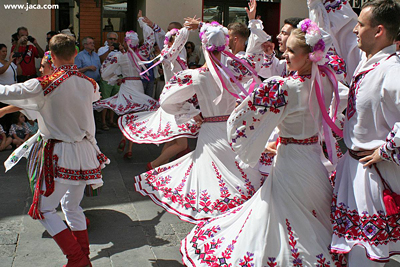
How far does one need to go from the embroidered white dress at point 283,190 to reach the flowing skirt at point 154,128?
232 cm

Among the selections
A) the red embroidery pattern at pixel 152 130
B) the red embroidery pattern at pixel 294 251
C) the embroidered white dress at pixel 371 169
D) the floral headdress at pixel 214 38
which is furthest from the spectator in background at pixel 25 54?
the embroidered white dress at pixel 371 169

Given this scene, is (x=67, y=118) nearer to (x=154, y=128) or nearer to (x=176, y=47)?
(x=154, y=128)

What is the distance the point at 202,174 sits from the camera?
421 centimetres

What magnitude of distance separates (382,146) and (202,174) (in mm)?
1918

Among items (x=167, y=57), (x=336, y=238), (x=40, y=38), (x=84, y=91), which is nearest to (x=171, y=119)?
(x=167, y=57)

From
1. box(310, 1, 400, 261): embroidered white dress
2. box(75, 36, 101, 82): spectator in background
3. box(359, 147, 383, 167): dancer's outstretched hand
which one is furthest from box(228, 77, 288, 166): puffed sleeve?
box(75, 36, 101, 82): spectator in background

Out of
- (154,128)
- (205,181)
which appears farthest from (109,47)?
(205,181)

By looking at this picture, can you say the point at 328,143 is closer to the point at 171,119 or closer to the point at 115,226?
the point at 115,226

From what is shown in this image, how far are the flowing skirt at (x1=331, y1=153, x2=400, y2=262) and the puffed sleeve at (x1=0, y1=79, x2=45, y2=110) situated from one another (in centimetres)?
199

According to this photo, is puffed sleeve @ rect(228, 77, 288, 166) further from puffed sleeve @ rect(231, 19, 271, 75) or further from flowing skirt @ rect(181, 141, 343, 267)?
puffed sleeve @ rect(231, 19, 271, 75)

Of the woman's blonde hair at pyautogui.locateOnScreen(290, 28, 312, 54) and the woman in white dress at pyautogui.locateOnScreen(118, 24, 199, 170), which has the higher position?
the woman's blonde hair at pyautogui.locateOnScreen(290, 28, 312, 54)

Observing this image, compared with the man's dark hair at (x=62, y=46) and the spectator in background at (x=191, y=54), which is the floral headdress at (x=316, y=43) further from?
the spectator in background at (x=191, y=54)

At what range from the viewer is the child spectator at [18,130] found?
24.0 feet

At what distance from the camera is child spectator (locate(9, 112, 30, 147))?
730 centimetres
